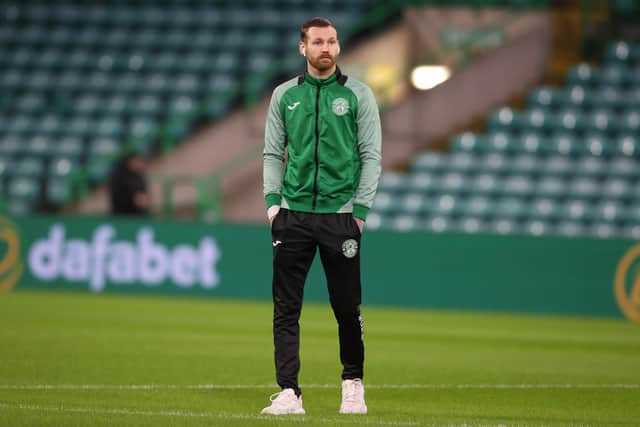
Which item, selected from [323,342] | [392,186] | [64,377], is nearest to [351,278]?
[64,377]

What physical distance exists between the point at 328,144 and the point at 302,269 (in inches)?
28.4

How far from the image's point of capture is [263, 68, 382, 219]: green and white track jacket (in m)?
7.11

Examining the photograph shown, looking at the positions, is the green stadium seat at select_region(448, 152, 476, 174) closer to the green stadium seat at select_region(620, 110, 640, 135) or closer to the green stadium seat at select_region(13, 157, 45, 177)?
the green stadium seat at select_region(620, 110, 640, 135)

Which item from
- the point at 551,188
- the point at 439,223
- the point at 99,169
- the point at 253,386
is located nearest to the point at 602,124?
the point at 551,188

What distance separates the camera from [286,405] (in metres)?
7.03

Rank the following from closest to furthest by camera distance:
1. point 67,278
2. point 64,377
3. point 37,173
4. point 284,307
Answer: point 284,307, point 64,377, point 67,278, point 37,173

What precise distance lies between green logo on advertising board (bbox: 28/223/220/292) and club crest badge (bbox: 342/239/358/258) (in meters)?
12.3

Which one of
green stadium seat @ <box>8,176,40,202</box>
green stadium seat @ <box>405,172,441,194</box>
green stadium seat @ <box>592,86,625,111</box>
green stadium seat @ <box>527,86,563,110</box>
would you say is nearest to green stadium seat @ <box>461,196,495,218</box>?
green stadium seat @ <box>405,172,441,194</box>

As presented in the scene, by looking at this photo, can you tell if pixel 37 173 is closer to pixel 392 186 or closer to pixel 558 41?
pixel 392 186

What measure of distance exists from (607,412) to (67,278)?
13.3 meters

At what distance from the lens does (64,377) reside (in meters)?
8.73

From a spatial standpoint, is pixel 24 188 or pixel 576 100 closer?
pixel 576 100

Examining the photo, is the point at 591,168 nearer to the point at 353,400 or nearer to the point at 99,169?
the point at 99,169

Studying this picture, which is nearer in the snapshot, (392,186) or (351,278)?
(351,278)
